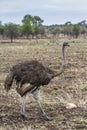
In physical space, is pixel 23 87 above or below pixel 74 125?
above

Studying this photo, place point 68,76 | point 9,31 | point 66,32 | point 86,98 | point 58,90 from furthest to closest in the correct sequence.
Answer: point 66,32 → point 9,31 → point 68,76 → point 58,90 → point 86,98

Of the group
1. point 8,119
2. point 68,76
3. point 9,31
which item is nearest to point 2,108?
point 8,119

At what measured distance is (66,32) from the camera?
8556cm

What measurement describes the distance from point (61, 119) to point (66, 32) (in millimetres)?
78366

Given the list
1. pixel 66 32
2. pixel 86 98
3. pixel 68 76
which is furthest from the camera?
pixel 66 32

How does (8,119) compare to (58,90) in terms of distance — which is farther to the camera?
(58,90)

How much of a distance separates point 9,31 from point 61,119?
5518 centimetres

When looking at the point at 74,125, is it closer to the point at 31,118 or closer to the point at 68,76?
the point at 31,118

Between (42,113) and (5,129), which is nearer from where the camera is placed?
(5,129)

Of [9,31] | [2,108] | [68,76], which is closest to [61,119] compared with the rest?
[2,108]

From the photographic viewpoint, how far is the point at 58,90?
424 inches

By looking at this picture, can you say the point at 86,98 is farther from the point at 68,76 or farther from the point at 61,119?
the point at 68,76

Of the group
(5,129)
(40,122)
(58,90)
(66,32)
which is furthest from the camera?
(66,32)

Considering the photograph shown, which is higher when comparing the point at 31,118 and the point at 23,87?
the point at 23,87
